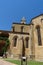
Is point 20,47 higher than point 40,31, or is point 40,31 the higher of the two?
point 40,31

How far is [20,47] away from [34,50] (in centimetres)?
346

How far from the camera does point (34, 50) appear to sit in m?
Answer: 40.6

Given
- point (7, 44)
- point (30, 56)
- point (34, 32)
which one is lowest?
point (30, 56)

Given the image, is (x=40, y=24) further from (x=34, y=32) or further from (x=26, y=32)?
(x=26, y=32)

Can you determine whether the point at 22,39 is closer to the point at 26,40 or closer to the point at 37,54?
the point at 26,40

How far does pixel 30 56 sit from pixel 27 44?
390 cm

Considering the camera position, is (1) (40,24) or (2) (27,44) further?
(2) (27,44)

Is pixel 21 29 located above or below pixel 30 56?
above

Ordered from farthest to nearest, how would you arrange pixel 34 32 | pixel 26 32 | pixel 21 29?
pixel 21 29 < pixel 26 32 < pixel 34 32

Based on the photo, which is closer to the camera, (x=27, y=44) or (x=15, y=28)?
(x=27, y=44)

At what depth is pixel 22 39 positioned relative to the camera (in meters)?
42.8

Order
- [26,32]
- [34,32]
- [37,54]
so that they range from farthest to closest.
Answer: [26,32] → [34,32] → [37,54]

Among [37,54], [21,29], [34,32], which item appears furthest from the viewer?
[21,29]

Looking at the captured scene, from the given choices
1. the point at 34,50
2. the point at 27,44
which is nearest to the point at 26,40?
the point at 27,44
